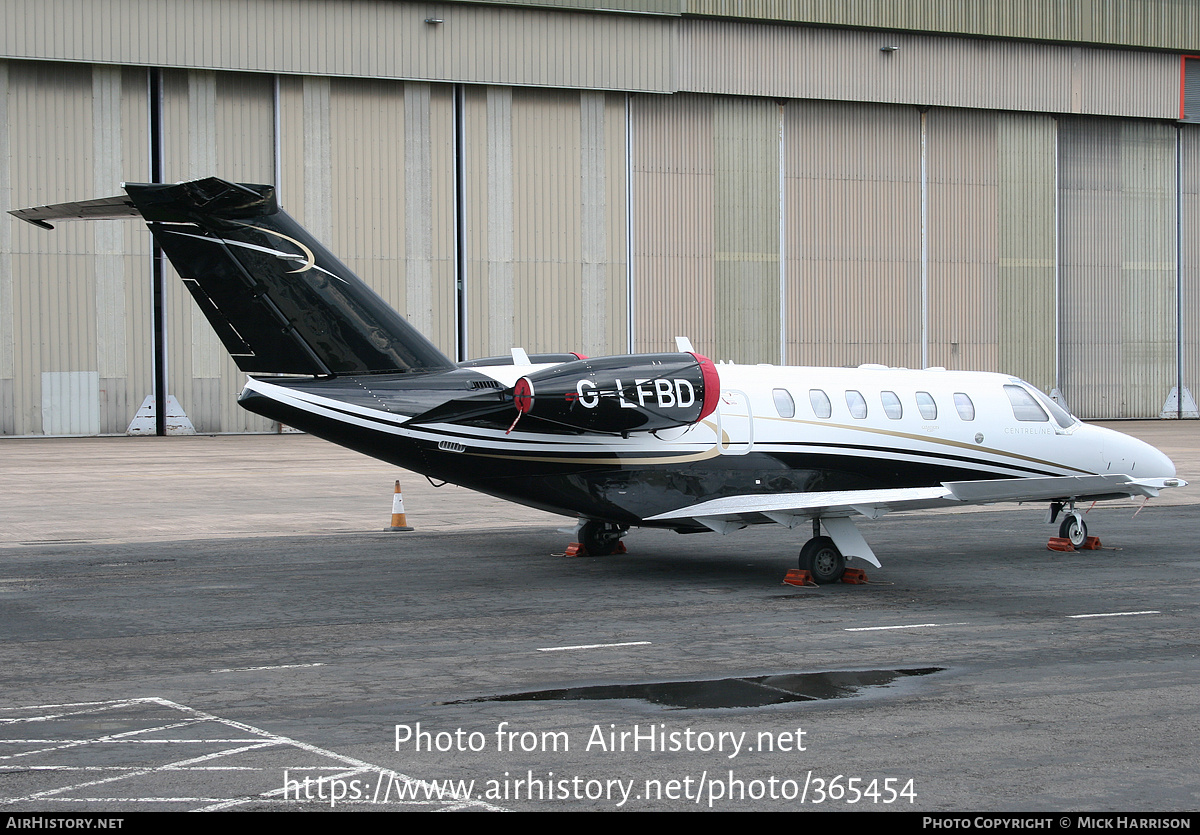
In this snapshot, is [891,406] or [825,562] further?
[891,406]

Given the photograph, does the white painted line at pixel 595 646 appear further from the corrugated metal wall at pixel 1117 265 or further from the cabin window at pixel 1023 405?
the corrugated metal wall at pixel 1117 265

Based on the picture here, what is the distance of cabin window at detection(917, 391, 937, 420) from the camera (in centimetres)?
1772

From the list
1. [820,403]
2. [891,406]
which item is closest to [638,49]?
[891,406]

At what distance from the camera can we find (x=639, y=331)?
4775cm

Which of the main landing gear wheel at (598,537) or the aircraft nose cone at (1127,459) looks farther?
the aircraft nose cone at (1127,459)

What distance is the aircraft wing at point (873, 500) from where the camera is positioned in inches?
578

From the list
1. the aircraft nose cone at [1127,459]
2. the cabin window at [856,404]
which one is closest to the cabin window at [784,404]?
the cabin window at [856,404]

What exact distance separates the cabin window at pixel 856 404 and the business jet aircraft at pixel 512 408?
63cm

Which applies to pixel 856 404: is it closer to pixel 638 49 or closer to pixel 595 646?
pixel 595 646

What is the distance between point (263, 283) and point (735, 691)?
26.9ft

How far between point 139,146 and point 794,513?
35100 mm

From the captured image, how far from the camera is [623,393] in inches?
605
